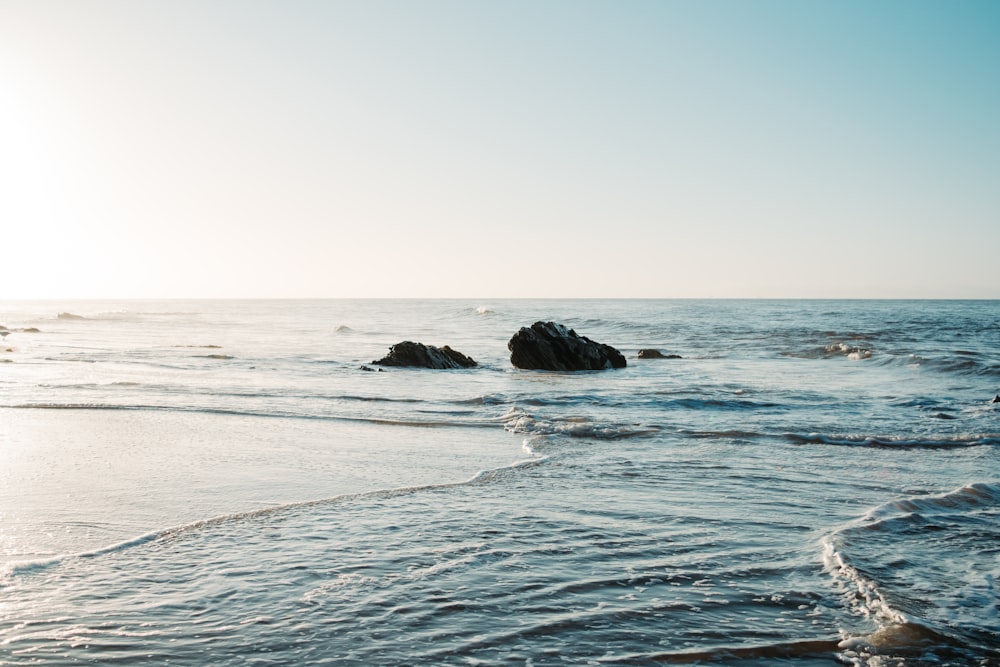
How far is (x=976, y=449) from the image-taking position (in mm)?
9414

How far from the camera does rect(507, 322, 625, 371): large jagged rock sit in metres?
20.9

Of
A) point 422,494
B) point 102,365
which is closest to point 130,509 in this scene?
point 422,494

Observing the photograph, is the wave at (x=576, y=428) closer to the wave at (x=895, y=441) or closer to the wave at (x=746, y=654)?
the wave at (x=895, y=441)

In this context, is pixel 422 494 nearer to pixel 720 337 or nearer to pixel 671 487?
pixel 671 487

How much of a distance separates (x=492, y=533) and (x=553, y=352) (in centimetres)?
1586

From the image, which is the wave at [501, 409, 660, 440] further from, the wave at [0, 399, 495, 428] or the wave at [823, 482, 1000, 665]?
the wave at [823, 482, 1000, 665]

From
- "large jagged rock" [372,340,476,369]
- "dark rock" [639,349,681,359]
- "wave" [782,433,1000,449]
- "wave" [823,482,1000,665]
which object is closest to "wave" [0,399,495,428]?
"wave" [782,433,1000,449]

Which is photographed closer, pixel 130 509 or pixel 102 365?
pixel 130 509

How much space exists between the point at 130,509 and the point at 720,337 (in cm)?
3297

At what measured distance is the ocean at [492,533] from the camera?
3.56 metres

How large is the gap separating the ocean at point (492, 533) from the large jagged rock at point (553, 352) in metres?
7.93

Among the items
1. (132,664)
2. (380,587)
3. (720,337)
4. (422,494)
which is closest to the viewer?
(132,664)

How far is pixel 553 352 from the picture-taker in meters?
21.1

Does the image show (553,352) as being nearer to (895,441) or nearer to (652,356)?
(652,356)
